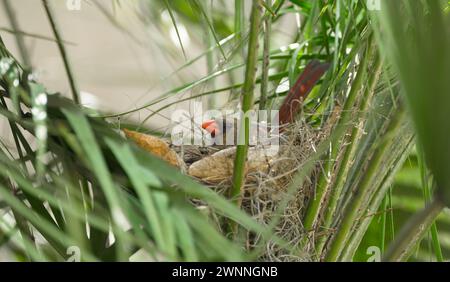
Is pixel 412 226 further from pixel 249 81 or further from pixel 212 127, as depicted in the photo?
pixel 212 127

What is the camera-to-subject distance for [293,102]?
899 mm

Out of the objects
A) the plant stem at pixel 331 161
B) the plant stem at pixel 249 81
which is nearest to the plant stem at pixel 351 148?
the plant stem at pixel 331 161

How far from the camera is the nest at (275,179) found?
0.82 metres

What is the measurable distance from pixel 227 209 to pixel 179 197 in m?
0.03

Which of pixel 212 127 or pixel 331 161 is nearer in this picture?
pixel 331 161

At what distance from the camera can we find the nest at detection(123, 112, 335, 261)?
82 centimetres

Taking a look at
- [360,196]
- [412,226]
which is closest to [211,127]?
[360,196]

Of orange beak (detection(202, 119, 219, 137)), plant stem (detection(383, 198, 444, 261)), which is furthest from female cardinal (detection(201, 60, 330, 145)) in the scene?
plant stem (detection(383, 198, 444, 261))

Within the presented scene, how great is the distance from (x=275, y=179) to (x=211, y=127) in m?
0.15

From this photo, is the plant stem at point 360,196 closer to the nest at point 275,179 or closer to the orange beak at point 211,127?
the nest at point 275,179

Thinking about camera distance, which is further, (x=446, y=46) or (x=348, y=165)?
(x=348, y=165)
